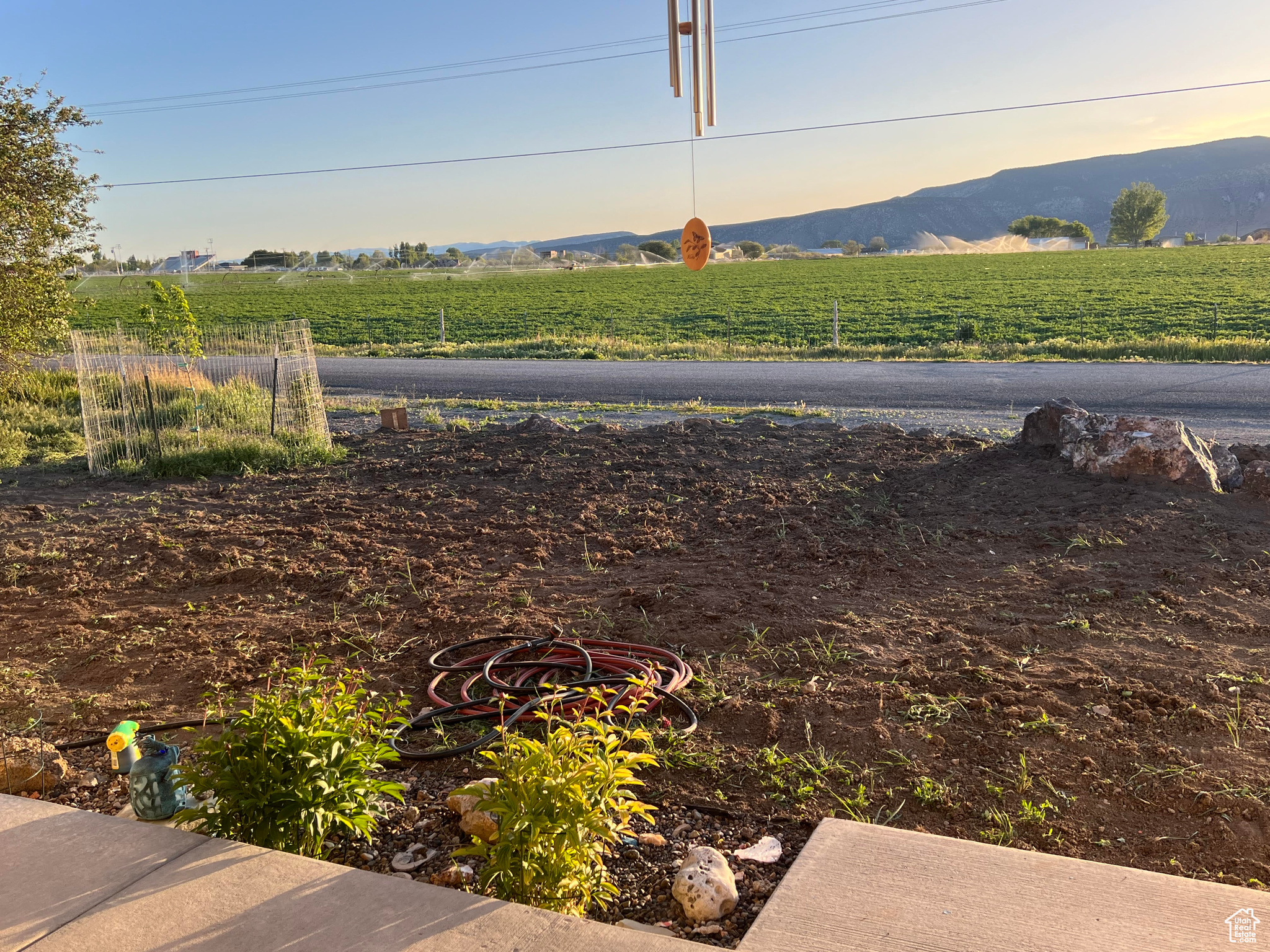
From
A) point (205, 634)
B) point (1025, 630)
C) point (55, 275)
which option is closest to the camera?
point (1025, 630)

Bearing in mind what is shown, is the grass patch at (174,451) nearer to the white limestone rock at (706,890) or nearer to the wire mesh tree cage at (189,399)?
the wire mesh tree cage at (189,399)

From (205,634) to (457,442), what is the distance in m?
5.86

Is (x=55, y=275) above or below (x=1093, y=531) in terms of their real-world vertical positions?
above

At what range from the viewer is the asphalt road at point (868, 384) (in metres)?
13.8

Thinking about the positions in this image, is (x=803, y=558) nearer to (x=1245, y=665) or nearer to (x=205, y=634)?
(x=1245, y=665)

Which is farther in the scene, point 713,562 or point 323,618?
point 713,562

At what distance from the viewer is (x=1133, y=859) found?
9.29 ft

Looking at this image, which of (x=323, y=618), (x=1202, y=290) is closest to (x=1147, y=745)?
(x=323, y=618)

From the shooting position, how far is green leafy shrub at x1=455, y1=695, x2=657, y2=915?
248 centimetres

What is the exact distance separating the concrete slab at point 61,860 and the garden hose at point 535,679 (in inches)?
40.1

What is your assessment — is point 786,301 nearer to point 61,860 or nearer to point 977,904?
point 977,904

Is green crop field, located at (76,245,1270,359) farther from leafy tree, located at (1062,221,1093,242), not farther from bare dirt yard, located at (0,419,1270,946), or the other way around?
leafy tree, located at (1062,221,1093,242)

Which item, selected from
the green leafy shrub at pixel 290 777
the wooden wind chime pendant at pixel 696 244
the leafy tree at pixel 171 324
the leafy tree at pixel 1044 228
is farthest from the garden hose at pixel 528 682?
the leafy tree at pixel 1044 228

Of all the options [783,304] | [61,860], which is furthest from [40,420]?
[783,304]
